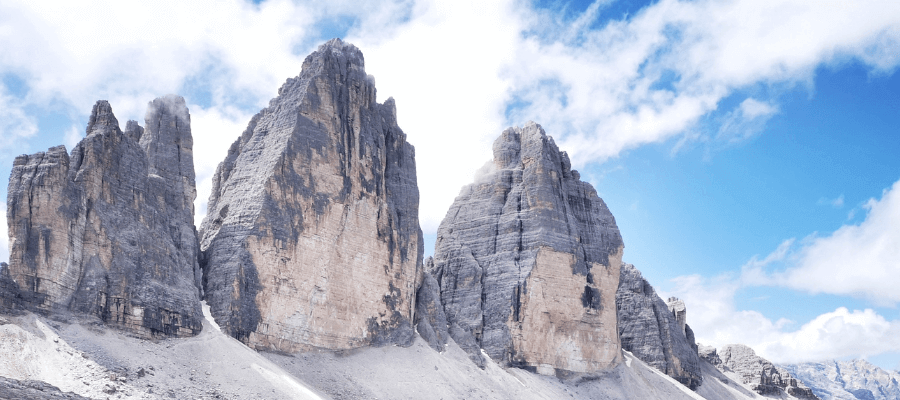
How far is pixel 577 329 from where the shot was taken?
69.5 metres

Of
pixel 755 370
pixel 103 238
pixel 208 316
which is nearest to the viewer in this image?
pixel 103 238

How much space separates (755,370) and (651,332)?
2437 cm

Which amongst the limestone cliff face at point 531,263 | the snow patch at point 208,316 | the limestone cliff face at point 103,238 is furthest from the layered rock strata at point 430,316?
the limestone cliff face at point 103,238

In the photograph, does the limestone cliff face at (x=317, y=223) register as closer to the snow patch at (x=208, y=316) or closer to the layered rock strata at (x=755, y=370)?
the snow patch at (x=208, y=316)

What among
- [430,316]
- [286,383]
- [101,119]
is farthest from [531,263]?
[101,119]

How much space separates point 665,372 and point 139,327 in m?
49.7

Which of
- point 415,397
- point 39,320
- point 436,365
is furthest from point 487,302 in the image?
point 39,320

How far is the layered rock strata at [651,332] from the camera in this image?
266ft

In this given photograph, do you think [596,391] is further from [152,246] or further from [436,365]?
[152,246]

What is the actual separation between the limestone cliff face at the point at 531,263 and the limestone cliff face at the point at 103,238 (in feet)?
74.0

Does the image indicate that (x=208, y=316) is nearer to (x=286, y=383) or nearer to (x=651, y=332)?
(x=286, y=383)

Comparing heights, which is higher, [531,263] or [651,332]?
[531,263]

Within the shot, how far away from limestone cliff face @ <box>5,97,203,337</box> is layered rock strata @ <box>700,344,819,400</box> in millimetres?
63614

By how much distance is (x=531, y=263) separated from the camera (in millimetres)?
68938
